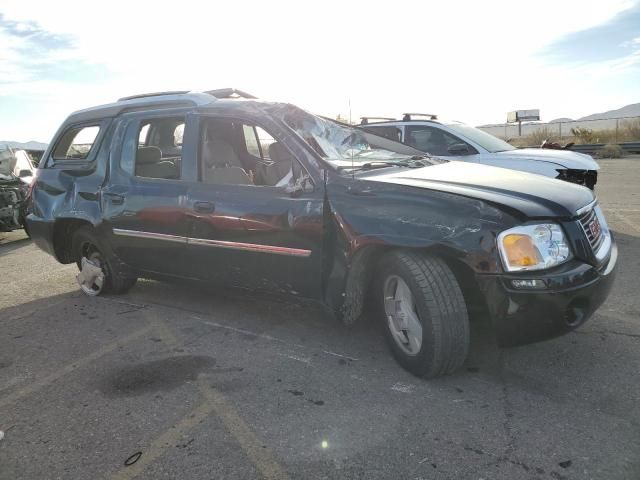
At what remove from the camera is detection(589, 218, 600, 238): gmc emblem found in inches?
120

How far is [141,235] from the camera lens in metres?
4.38

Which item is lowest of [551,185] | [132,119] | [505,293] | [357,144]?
[505,293]

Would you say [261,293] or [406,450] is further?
[261,293]

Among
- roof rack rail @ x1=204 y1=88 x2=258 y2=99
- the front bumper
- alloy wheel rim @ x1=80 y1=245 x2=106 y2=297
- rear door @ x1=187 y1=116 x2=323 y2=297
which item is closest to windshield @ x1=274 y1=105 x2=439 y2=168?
rear door @ x1=187 y1=116 x2=323 y2=297

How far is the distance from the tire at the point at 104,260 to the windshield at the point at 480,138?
5.13 m

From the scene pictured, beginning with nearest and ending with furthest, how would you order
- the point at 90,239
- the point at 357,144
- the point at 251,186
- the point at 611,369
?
the point at 611,369 → the point at 251,186 → the point at 357,144 → the point at 90,239

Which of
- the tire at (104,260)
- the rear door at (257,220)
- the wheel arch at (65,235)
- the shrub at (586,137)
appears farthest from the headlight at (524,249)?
the shrub at (586,137)

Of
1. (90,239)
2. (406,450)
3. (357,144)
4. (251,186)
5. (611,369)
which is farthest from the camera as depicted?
(90,239)

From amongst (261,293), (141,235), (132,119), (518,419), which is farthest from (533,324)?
(132,119)

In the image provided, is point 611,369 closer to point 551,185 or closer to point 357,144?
point 551,185

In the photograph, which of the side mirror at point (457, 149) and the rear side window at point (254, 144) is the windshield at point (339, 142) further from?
the side mirror at point (457, 149)

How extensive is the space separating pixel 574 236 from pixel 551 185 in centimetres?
59

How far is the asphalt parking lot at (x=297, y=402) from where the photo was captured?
94.0 inches

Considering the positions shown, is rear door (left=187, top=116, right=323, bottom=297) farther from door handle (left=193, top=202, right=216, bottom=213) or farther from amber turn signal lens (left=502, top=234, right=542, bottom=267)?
amber turn signal lens (left=502, top=234, right=542, bottom=267)
